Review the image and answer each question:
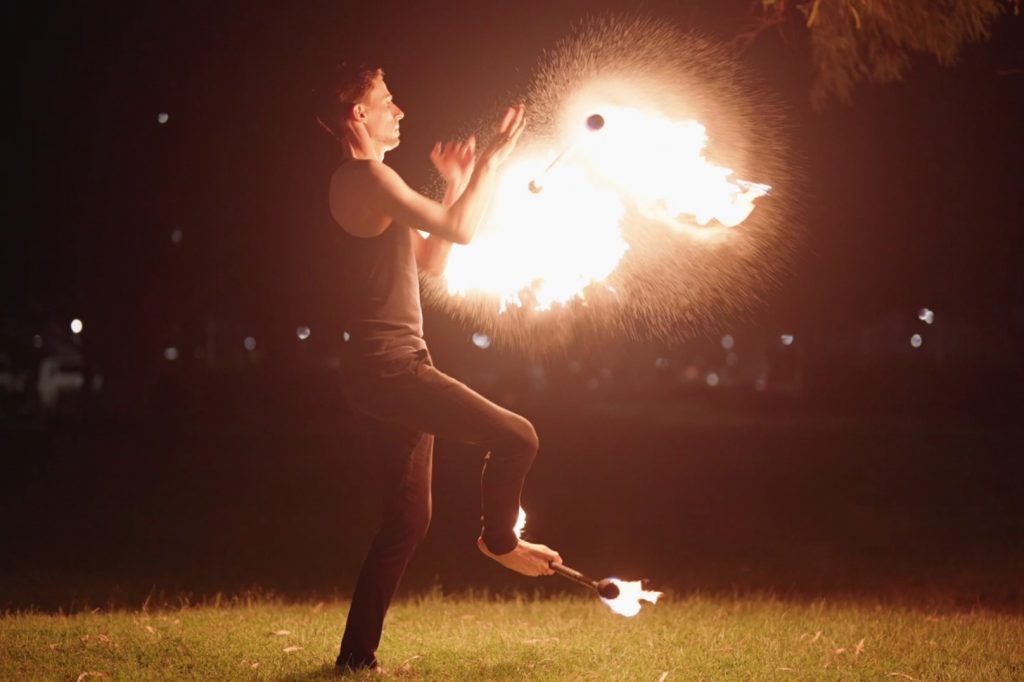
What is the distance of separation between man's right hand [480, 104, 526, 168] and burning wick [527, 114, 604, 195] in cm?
18

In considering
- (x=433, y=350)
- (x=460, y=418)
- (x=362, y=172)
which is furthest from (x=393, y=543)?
(x=433, y=350)

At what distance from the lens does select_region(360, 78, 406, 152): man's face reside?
18.0 ft

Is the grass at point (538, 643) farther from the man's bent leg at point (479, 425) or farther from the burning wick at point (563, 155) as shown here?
the burning wick at point (563, 155)

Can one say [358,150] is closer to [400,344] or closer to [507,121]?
[507,121]

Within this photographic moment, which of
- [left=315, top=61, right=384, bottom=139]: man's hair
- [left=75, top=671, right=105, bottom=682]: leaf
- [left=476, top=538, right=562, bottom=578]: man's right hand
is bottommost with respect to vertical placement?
[left=75, top=671, right=105, bottom=682]: leaf

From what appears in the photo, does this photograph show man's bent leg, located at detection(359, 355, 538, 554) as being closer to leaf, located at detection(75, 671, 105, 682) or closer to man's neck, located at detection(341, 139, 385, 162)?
man's neck, located at detection(341, 139, 385, 162)

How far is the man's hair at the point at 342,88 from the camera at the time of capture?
17.8 ft

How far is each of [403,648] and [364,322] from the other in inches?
77.1

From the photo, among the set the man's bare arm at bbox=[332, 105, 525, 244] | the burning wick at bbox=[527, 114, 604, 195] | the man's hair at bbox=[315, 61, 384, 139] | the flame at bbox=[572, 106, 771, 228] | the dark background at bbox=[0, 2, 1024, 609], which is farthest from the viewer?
the dark background at bbox=[0, 2, 1024, 609]

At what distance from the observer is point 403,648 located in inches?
252

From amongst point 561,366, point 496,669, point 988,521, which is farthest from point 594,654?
point 561,366

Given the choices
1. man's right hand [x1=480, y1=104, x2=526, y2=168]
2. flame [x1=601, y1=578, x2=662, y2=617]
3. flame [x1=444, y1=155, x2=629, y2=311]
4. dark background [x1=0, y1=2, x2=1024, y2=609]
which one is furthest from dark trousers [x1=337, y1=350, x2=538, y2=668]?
dark background [x1=0, y1=2, x2=1024, y2=609]

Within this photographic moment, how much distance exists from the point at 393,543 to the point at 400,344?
91cm

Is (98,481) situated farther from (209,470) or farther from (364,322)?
(364,322)
